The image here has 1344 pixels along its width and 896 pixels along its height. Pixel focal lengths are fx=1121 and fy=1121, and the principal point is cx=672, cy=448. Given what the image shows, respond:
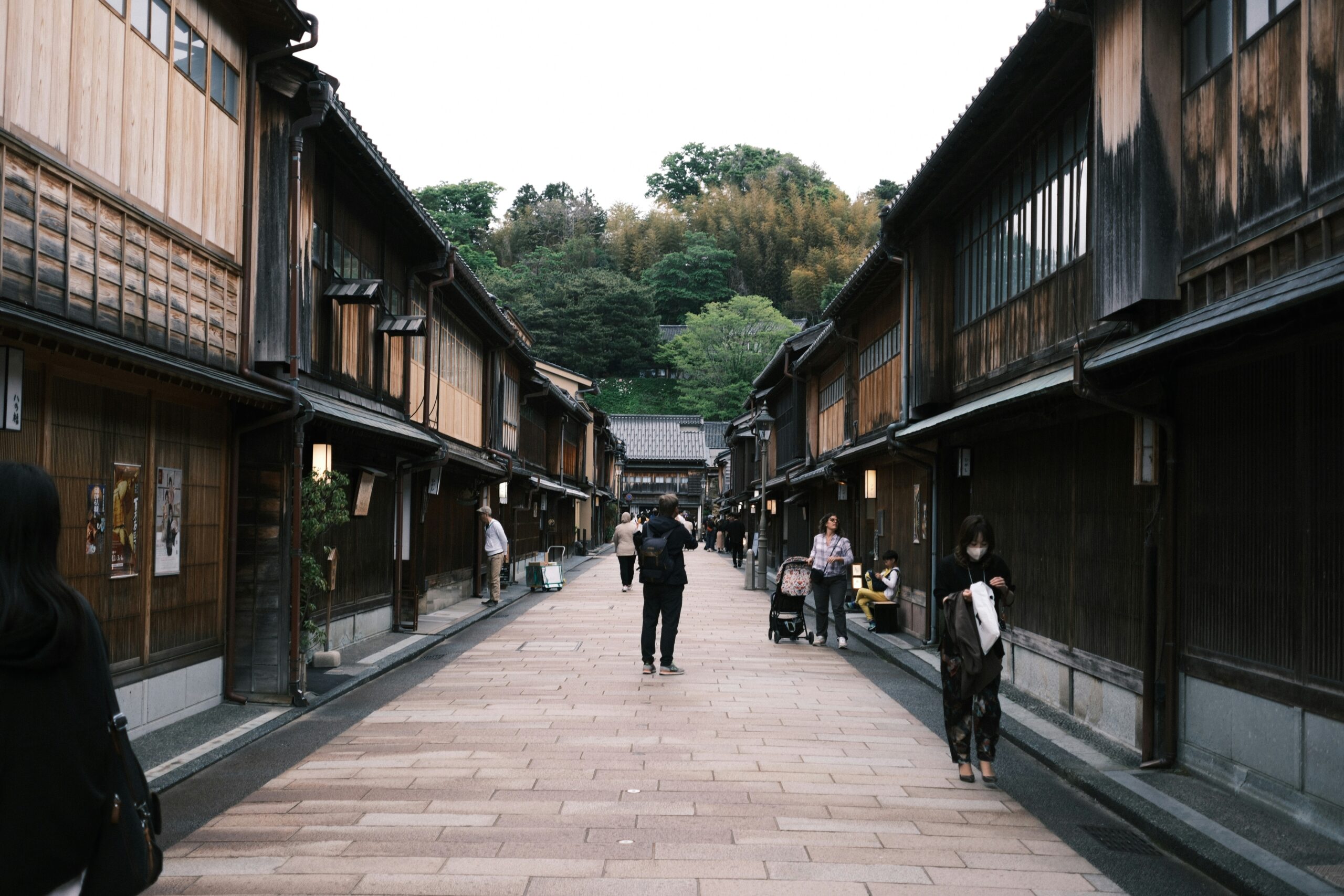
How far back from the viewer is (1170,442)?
8.48 m

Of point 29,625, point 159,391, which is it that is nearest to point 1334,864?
point 29,625

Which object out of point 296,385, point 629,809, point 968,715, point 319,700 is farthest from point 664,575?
point 629,809

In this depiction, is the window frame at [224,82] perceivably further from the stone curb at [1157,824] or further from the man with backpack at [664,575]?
the stone curb at [1157,824]

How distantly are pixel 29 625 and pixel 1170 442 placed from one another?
306 inches

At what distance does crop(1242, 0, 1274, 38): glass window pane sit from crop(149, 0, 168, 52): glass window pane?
8250 mm

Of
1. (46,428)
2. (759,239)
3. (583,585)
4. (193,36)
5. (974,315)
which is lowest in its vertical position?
(583,585)

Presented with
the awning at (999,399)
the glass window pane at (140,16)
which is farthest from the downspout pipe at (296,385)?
the awning at (999,399)

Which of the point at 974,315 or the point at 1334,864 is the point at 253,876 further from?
the point at 974,315

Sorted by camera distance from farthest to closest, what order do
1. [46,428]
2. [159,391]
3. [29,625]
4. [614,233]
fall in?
[614,233], [159,391], [46,428], [29,625]

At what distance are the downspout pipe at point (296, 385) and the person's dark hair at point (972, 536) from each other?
6.47 m

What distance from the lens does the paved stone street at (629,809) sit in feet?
19.2

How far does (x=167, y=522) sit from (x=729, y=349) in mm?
71357

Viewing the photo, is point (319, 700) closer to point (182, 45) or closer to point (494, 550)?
point (182, 45)

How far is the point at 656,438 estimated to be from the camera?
276 ft
